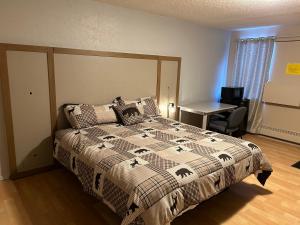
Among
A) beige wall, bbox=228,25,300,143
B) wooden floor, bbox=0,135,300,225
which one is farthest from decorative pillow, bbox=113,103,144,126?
beige wall, bbox=228,25,300,143

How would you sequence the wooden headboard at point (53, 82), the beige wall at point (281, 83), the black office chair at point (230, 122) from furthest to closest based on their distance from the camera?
the beige wall at point (281, 83)
the black office chair at point (230, 122)
the wooden headboard at point (53, 82)

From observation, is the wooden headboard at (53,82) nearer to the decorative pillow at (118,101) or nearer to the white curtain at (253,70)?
the decorative pillow at (118,101)

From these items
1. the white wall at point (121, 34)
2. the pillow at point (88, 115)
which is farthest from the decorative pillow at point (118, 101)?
the white wall at point (121, 34)

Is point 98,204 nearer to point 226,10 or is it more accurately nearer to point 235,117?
point 235,117

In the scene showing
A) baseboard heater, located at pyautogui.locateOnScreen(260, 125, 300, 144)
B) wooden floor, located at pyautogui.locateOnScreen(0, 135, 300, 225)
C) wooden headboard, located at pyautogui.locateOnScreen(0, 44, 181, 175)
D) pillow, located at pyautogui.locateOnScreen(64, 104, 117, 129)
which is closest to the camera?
wooden floor, located at pyautogui.locateOnScreen(0, 135, 300, 225)

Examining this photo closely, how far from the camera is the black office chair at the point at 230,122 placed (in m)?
3.56

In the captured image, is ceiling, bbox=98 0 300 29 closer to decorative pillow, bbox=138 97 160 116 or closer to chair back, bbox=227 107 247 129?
decorative pillow, bbox=138 97 160 116

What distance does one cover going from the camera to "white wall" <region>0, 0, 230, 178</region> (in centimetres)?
250

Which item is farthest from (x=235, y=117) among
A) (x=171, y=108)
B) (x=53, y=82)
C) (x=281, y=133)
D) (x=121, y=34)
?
(x=53, y=82)

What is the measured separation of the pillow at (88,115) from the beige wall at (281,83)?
335 centimetres

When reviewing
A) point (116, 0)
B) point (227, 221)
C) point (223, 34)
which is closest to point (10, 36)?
point (116, 0)

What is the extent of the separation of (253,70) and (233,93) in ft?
2.15

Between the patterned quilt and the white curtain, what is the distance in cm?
248

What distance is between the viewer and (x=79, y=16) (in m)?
2.85
